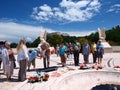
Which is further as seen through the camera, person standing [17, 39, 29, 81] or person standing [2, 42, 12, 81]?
person standing [2, 42, 12, 81]

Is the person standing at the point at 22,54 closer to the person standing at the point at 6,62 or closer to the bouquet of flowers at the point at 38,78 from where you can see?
the person standing at the point at 6,62

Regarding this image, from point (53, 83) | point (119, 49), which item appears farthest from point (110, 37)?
point (53, 83)

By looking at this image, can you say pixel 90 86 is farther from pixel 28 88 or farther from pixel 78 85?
pixel 28 88

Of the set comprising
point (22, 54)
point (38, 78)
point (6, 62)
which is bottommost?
point (38, 78)

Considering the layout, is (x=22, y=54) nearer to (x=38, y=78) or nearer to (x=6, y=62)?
(x=6, y=62)

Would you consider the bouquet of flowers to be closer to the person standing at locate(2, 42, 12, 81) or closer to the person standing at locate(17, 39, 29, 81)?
the person standing at locate(17, 39, 29, 81)

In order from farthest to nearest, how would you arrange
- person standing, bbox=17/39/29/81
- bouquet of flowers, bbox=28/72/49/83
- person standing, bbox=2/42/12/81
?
person standing, bbox=2/42/12/81 < person standing, bbox=17/39/29/81 < bouquet of flowers, bbox=28/72/49/83

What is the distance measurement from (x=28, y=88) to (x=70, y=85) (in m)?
2.53

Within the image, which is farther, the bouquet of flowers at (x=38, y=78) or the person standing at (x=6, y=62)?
the person standing at (x=6, y=62)

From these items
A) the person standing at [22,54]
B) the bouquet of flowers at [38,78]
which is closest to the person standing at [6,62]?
the person standing at [22,54]

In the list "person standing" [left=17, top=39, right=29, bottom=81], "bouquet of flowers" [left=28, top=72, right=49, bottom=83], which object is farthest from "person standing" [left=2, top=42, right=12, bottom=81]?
"bouquet of flowers" [left=28, top=72, right=49, bottom=83]

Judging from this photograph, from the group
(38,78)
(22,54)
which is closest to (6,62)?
(22,54)

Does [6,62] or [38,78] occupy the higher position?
[6,62]

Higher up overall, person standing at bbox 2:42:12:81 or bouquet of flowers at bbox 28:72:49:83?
person standing at bbox 2:42:12:81
